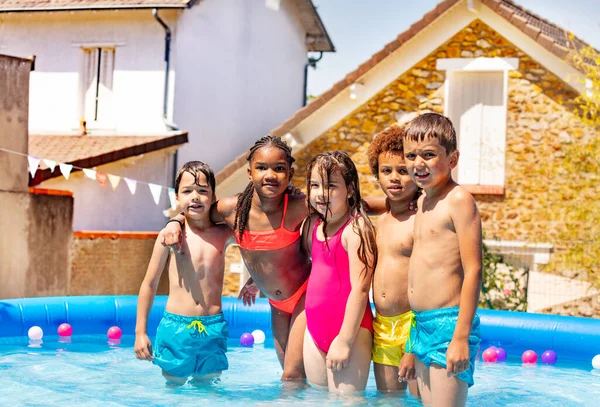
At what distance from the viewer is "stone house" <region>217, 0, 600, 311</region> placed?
1238cm

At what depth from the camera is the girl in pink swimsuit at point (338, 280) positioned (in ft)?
14.8

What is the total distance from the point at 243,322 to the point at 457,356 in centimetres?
505

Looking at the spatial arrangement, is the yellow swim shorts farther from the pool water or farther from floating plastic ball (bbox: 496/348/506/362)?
floating plastic ball (bbox: 496/348/506/362)

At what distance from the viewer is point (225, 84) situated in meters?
17.2

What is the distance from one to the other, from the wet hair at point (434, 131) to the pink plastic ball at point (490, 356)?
3.99 meters

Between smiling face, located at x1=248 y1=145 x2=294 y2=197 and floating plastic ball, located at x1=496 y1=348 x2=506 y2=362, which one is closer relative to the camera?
smiling face, located at x1=248 y1=145 x2=294 y2=197

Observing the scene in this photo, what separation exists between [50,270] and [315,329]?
6.39m

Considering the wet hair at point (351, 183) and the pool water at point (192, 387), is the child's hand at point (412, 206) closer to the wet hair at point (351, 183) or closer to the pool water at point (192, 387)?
the wet hair at point (351, 183)

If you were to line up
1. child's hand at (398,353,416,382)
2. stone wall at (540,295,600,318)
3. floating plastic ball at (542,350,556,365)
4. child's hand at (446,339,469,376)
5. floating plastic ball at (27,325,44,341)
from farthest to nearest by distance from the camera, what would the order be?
stone wall at (540,295,600,318) → floating plastic ball at (27,325,44,341) → floating plastic ball at (542,350,556,365) → child's hand at (398,353,416,382) → child's hand at (446,339,469,376)

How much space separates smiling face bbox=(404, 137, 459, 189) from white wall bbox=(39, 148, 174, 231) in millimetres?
10821

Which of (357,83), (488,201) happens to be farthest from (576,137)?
(357,83)

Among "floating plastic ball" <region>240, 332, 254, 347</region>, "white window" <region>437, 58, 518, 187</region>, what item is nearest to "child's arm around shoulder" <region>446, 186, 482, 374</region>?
"floating plastic ball" <region>240, 332, 254, 347</region>

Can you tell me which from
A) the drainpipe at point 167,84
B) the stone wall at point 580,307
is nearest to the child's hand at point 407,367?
the stone wall at point 580,307

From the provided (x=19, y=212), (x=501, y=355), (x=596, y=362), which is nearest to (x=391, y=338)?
(x=501, y=355)
